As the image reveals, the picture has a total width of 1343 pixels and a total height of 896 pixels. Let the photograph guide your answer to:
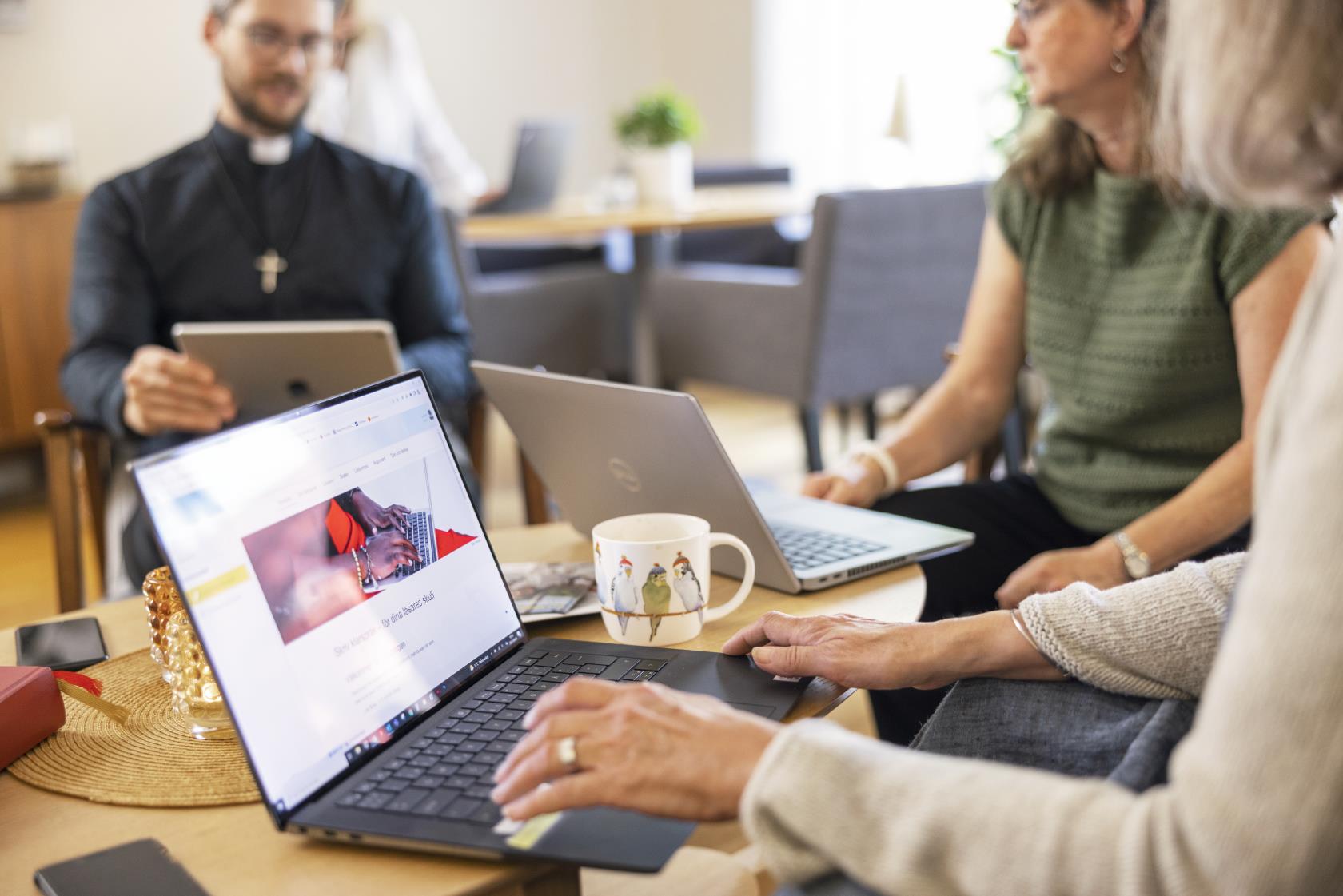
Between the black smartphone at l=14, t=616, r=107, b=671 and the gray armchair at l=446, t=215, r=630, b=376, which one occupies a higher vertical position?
the black smartphone at l=14, t=616, r=107, b=671

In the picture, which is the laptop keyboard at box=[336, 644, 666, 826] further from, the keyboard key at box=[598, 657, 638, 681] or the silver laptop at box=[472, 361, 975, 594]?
the silver laptop at box=[472, 361, 975, 594]

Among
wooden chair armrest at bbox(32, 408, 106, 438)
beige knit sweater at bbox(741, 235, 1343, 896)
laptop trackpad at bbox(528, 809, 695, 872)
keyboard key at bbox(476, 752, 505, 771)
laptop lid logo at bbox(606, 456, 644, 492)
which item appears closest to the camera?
beige knit sweater at bbox(741, 235, 1343, 896)

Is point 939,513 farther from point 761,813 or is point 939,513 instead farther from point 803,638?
point 761,813

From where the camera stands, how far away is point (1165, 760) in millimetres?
833

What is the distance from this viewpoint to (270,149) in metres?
2.30

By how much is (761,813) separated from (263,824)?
33 centimetres

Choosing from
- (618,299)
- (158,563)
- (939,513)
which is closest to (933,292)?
(618,299)

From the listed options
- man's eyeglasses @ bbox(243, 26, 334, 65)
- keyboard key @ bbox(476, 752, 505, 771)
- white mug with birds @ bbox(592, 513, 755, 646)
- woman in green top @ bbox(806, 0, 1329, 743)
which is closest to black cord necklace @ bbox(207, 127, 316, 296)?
man's eyeglasses @ bbox(243, 26, 334, 65)

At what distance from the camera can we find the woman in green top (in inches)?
57.4

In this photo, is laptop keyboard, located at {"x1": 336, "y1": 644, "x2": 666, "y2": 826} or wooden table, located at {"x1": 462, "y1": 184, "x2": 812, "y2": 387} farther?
wooden table, located at {"x1": 462, "y1": 184, "x2": 812, "y2": 387}

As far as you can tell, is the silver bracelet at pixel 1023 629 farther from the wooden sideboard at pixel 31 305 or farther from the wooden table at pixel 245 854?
the wooden sideboard at pixel 31 305

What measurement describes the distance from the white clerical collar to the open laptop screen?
1440 mm

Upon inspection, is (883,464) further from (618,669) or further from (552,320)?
(552,320)

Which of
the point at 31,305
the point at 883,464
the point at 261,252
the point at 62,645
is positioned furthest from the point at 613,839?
the point at 31,305
